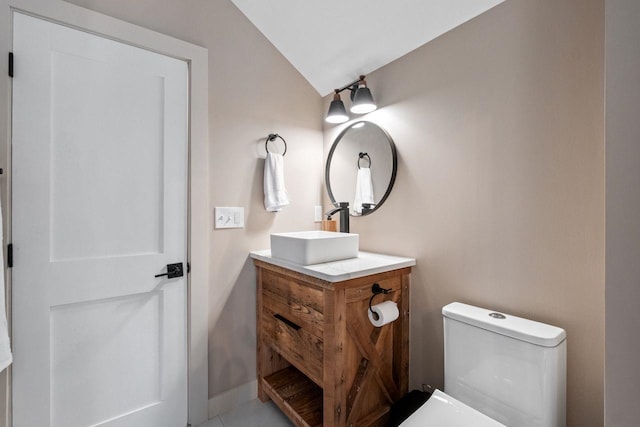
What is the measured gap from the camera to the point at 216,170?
1644 mm

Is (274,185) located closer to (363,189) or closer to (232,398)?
(363,189)

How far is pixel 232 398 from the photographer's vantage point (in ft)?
5.54

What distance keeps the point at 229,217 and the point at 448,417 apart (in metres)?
1.41

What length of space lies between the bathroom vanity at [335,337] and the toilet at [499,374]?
33 cm

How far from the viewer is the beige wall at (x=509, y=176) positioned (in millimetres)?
1026

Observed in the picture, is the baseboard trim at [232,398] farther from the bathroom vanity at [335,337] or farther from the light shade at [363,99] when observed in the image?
the light shade at [363,99]

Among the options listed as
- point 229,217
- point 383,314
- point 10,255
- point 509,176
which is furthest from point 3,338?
point 509,176

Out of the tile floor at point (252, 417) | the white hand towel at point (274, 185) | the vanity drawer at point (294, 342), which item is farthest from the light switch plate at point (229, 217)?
the tile floor at point (252, 417)

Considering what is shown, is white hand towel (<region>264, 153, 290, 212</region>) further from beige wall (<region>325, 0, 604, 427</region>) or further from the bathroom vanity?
beige wall (<region>325, 0, 604, 427</region>)

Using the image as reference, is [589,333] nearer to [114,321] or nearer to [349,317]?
[349,317]

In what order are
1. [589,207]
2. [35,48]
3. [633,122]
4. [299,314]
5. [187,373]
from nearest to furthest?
[633,122] < [589,207] < [35,48] < [299,314] < [187,373]

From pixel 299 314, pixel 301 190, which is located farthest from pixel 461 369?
pixel 301 190

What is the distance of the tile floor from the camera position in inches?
61.7

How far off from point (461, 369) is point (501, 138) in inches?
39.9
